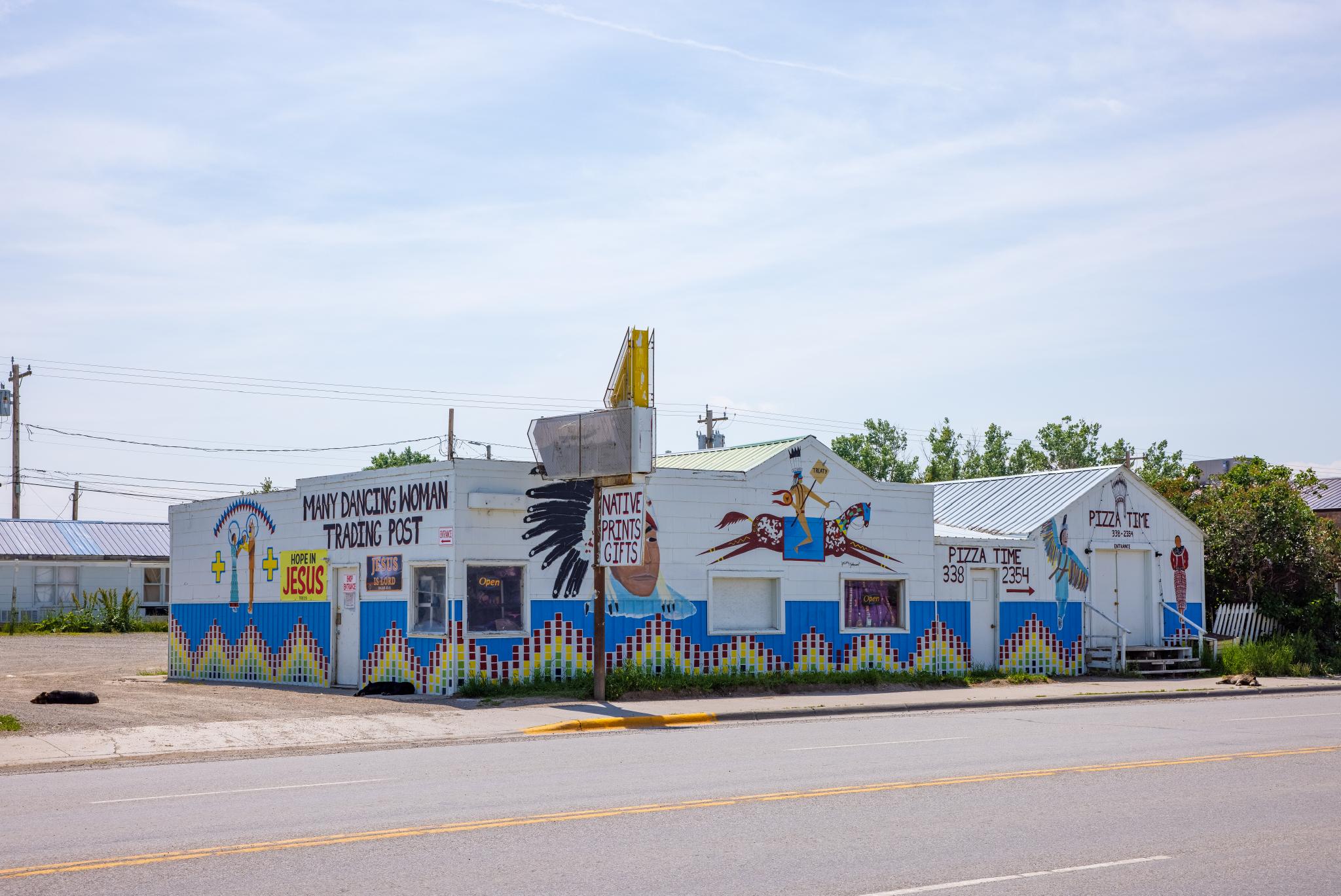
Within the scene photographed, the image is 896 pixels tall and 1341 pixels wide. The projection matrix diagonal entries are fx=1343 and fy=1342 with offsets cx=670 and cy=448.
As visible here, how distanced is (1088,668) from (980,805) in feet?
67.6

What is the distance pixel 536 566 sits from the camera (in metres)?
23.6

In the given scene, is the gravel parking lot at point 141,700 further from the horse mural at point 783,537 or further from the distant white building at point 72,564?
the distant white building at point 72,564

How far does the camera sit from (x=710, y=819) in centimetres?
1021

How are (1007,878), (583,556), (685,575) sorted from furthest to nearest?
(685,575), (583,556), (1007,878)

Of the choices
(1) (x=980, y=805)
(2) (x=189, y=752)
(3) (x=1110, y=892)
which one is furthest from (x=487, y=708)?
(3) (x=1110, y=892)

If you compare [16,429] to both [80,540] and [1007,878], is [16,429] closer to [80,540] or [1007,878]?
[80,540]

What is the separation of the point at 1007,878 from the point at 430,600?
1683 cm

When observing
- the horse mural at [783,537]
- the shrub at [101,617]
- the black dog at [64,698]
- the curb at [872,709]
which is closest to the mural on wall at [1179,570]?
the curb at [872,709]

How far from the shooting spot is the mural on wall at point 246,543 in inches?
1096

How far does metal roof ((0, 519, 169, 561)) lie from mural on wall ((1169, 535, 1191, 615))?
4102 cm

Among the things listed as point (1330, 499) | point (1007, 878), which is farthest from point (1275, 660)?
point (1330, 499)

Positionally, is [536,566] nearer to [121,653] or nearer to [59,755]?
[59,755]

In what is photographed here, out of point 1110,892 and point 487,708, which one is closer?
point 1110,892

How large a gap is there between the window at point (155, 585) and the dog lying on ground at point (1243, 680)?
43.3 metres
